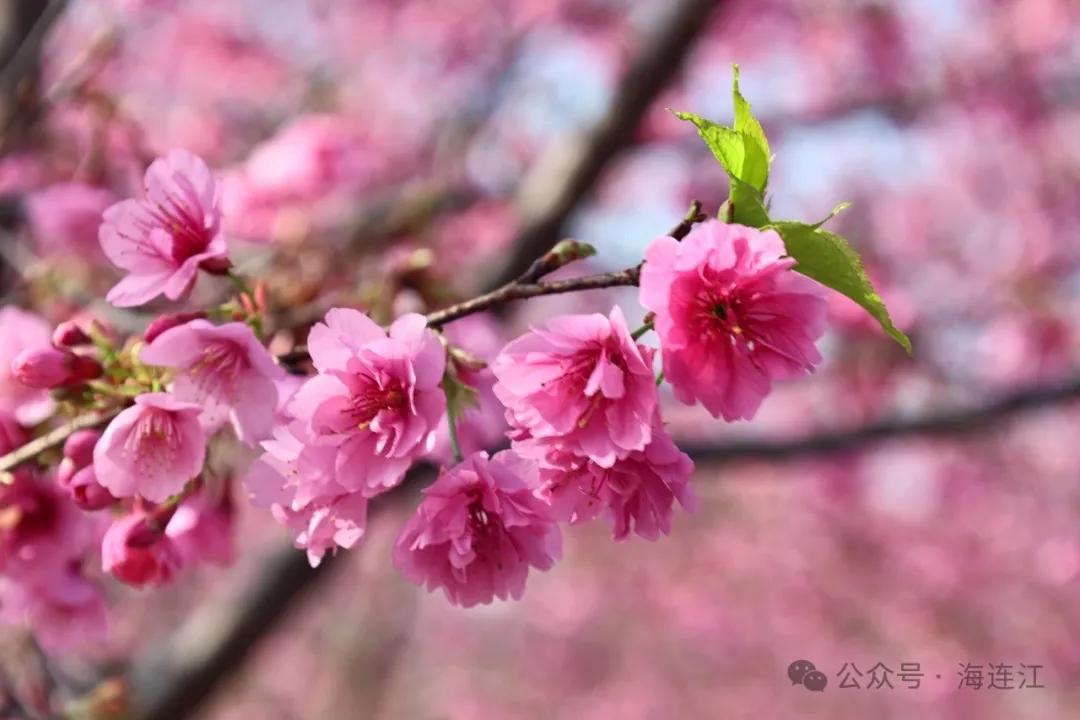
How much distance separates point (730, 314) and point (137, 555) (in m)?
0.88

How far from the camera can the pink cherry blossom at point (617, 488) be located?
0.85 meters

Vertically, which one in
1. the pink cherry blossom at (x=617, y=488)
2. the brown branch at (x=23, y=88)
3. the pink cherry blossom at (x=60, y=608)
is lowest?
the pink cherry blossom at (x=60, y=608)

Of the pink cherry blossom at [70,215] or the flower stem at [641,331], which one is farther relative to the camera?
the pink cherry blossom at [70,215]

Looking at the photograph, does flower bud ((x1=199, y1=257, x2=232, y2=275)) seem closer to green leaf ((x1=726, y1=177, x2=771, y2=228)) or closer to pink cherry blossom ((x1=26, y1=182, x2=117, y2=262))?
green leaf ((x1=726, y1=177, x2=771, y2=228))

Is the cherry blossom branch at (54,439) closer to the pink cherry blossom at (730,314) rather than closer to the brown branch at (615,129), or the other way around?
the pink cherry blossom at (730,314)

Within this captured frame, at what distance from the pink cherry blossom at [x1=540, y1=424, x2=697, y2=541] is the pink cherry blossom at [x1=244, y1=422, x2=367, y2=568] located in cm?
21

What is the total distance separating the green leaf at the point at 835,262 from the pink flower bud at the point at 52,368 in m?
0.87

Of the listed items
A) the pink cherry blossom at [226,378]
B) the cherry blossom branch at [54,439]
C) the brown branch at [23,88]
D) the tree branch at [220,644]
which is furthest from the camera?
the tree branch at [220,644]

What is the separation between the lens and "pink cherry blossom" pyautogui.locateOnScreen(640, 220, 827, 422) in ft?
2.63

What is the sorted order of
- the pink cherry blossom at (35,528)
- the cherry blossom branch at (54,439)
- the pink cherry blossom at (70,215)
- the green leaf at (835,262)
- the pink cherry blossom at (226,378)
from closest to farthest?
the green leaf at (835,262) < the pink cherry blossom at (226,378) < the cherry blossom branch at (54,439) < the pink cherry blossom at (35,528) < the pink cherry blossom at (70,215)

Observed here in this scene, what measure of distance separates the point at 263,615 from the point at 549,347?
7.39ft

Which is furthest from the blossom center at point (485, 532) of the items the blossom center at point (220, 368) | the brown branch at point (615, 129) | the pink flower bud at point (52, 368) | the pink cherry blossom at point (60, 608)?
the brown branch at point (615, 129)

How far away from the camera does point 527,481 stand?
87cm

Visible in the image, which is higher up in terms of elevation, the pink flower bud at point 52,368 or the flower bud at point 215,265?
the flower bud at point 215,265
